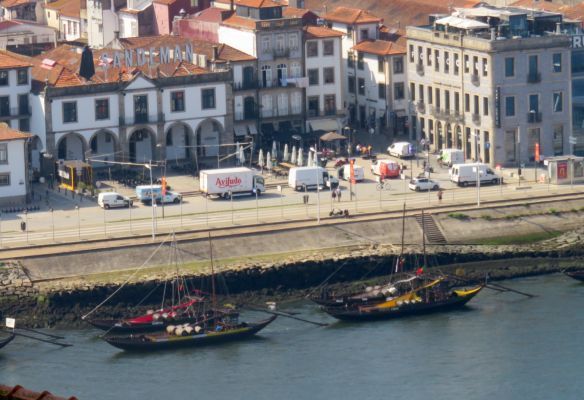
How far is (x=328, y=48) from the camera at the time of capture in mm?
151250

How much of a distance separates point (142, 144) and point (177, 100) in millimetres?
4052

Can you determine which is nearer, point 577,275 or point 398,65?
point 577,275

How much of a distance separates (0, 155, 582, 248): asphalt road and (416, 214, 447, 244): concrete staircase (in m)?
2.47

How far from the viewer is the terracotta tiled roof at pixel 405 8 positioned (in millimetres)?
163875

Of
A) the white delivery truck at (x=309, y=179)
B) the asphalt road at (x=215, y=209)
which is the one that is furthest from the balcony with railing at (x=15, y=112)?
the white delivery truck at (x=309, y=179)

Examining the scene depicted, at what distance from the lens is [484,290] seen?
118 m

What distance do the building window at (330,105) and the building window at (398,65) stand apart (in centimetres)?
539

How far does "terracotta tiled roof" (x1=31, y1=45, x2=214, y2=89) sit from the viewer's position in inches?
5482

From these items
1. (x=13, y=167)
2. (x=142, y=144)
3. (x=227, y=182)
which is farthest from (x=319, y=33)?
(x=13, y=167)

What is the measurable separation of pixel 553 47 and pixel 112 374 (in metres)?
51.7

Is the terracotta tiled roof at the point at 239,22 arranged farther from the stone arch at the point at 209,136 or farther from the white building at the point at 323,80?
the stone arch at the point at 209,136

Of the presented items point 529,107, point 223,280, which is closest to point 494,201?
point 529,107

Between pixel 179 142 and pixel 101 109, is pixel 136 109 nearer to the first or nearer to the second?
pixel 101 109

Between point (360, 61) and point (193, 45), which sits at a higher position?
point (193, 45)
